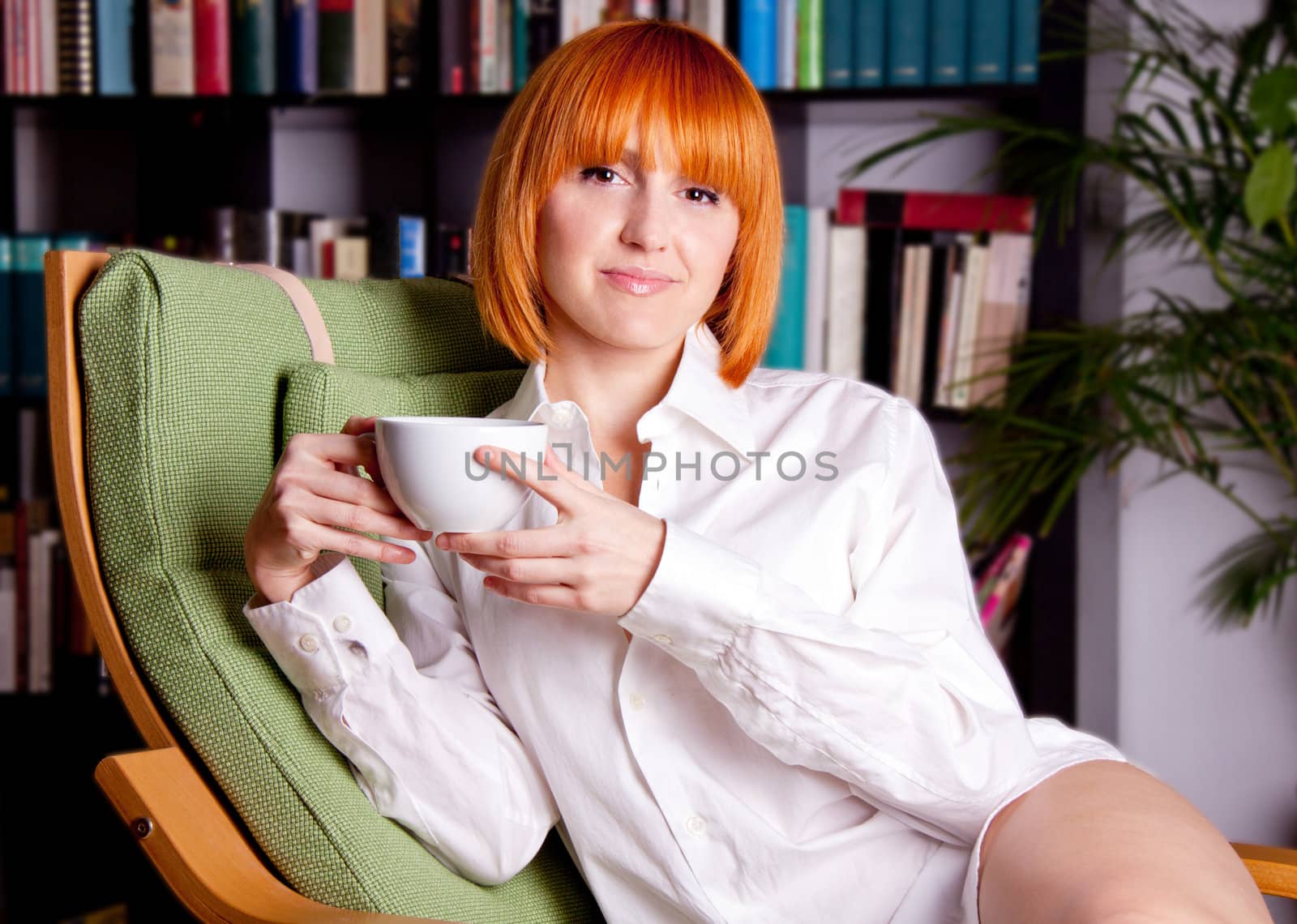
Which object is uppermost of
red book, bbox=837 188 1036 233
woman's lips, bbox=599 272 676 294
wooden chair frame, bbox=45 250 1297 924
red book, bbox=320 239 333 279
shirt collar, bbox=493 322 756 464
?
red book, bbox=837 188 1036 233

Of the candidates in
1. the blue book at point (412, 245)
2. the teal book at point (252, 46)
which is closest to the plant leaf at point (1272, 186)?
the blue book at point (412, 245)

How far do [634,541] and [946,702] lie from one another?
30 centimetres

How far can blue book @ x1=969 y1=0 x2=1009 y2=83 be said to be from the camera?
6.65 feet

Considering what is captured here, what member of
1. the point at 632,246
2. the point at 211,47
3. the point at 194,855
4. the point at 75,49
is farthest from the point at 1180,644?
the point at 75,49

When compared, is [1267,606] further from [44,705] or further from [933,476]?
[44,705]

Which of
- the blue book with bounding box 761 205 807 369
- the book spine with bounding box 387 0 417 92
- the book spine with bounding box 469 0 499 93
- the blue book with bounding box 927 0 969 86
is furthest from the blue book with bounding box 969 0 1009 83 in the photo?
the book spine with bounding box 387 0 417 92

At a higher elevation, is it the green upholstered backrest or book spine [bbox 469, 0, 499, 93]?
book spine [bbox 469, 0, 499, 93]

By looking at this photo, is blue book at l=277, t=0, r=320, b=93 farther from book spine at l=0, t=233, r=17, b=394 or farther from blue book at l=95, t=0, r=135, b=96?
book spine at l=0, t=233, r=17, b=394

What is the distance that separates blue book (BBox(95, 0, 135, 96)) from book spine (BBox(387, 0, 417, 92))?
20.7 inches

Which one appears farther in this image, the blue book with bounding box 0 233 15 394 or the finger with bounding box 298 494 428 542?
the blue book with bounding box 0 233 15 394

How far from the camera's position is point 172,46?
91.0 inches

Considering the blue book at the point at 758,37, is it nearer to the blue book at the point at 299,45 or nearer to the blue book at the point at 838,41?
the blue book at the point at 838,41

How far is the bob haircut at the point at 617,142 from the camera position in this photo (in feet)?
3.42

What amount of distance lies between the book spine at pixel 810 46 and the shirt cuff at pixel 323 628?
1.47 m
